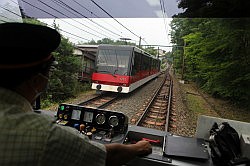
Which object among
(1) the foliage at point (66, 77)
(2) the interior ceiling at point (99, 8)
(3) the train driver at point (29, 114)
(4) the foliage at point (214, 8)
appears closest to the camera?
(3) the train driver at point (29, 114)

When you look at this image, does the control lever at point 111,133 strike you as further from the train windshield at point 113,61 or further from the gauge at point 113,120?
the train windshield at point 113,61

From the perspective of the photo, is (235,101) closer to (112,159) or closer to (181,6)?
(181,6)

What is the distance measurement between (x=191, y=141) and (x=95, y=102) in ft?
6.26

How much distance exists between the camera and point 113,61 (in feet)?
13.8

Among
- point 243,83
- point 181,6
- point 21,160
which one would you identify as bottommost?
point 21,160

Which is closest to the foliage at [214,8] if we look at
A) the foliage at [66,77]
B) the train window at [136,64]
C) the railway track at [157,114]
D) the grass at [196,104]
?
the grass at [196,104]

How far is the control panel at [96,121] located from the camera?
157 centimetres

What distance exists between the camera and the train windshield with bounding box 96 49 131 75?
3527 millimetres

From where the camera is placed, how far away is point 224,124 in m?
1.40

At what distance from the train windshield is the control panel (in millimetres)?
1813

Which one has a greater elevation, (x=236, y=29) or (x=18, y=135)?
(x=236, y=29)

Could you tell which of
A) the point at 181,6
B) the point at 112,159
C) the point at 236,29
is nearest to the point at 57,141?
the point at 112,159

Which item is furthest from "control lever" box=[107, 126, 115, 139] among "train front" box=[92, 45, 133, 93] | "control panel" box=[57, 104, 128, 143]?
"train front" box=[92, 45, 133, 93]

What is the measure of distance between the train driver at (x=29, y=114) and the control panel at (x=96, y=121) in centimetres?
82
